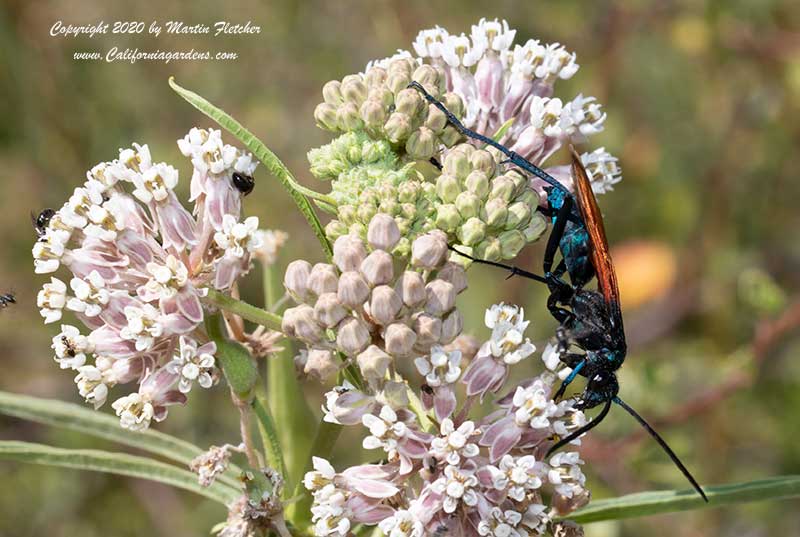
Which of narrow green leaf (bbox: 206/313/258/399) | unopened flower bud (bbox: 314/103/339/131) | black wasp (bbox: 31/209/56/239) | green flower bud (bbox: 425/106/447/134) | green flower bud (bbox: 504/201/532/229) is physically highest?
unopened flower bud (bbox: 314/103/339/131)

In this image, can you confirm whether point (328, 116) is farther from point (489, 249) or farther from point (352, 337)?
point (352, 337)

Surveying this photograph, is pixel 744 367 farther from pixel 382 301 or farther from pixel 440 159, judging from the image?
pixel 382 301

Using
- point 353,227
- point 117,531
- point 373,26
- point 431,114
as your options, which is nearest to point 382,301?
point 353,227

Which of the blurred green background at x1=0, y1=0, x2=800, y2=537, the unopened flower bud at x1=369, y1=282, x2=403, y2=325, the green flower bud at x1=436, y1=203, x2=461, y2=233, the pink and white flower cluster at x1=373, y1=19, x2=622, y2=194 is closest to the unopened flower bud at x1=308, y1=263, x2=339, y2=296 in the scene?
the unopened flower bud at x1=369, y1=282, x2=403, y2=325

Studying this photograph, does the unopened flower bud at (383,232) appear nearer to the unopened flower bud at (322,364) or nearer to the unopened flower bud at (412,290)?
the unopened flower bud at (412,290)

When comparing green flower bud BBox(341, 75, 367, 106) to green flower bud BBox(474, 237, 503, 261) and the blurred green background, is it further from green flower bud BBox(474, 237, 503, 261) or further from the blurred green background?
the blurred green background

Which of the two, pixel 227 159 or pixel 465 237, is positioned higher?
pixel 227 159
